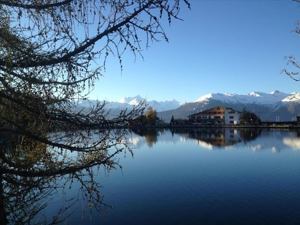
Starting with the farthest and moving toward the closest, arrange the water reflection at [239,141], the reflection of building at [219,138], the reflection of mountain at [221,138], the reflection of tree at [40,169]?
the reflection of building at [219,138]
the reflection of mountain at [221,138]
the water reflection at [239,141]
the reflection of tree at [40,169]

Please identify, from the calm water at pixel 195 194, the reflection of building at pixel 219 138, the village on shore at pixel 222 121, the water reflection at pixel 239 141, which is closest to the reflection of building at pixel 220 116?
the village on shore at pixel 222 121

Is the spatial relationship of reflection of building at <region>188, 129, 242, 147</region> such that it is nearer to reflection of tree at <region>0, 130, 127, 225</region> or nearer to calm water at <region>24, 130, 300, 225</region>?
calm water at <region>24, 130, 300, 225</region>

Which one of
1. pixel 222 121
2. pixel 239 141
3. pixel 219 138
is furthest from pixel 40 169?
pixel 222 121

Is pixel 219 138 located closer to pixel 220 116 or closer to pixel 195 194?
pixel 195 194

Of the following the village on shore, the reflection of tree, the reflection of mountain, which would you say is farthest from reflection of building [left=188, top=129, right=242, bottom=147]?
the reflection of tree

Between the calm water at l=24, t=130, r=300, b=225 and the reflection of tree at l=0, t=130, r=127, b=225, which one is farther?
the calm water at l=24, t=130, r=300, b=225

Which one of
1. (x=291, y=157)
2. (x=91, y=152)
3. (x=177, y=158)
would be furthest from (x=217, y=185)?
(x=91, y=152)

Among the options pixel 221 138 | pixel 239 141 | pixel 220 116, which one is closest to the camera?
pixel 239 141

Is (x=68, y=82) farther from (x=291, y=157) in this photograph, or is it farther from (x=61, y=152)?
(x=291, y=157)

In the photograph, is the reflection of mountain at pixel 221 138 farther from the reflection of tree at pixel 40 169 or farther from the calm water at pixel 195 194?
the reflection of tree at pixel 40 169

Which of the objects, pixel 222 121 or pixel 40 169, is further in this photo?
pixel 222 121

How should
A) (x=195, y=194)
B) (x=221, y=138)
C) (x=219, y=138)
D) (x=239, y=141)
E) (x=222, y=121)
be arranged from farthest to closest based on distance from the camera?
Answer: (x=222, y=121), (x=219, y=138), (x=221, y=138), (x=239, y=141), (x=195, y=194)

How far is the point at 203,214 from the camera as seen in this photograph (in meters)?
26.4

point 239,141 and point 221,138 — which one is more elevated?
point 221,138
